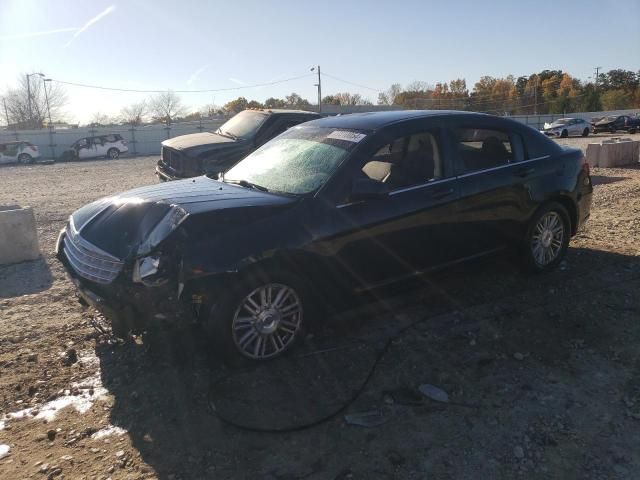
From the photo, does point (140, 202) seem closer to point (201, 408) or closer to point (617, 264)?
point (201, 408)

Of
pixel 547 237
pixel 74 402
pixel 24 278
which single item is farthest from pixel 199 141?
pixel 74 402

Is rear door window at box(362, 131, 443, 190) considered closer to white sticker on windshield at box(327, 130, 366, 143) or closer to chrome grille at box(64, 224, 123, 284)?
white sticker on windshield at box(327, 130, 366, 143)

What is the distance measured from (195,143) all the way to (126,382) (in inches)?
268

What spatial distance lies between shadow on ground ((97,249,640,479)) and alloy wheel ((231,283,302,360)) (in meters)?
0.15

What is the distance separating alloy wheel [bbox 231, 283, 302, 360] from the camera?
3.60m

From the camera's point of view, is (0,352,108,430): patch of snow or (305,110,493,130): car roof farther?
(305,110,493,130): car roof

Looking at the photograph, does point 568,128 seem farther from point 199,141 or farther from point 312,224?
point 312,224

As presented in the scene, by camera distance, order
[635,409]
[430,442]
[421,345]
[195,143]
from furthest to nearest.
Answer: [195,143]
[421,345]
[635,409]
[430,442]

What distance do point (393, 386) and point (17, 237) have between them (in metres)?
5.24

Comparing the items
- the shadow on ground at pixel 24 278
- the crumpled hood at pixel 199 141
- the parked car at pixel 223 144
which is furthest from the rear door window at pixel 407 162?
the crumpled hood at pixel 199 141

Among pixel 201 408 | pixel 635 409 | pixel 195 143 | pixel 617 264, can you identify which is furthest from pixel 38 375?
pixel 195 143

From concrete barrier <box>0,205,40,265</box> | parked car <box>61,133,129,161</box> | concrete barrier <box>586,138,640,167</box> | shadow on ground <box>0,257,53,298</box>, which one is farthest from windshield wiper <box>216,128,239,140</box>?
parked car <box>61,133,129,161</box>

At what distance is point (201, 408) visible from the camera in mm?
3309

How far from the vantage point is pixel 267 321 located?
3.69m
